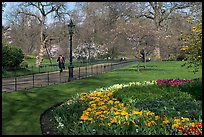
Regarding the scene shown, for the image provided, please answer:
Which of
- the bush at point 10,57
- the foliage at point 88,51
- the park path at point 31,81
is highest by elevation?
the foliage at point 88,51

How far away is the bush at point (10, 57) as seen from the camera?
880 inches

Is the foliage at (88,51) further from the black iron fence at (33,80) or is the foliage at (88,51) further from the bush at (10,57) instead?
the black iron fence at (33,80)

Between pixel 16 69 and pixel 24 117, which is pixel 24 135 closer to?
pixel 24 117

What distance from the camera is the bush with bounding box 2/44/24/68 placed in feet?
73.3

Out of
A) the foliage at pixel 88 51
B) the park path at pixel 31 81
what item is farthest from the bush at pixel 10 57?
the foliage at pixel 88 51

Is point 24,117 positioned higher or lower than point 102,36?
lower

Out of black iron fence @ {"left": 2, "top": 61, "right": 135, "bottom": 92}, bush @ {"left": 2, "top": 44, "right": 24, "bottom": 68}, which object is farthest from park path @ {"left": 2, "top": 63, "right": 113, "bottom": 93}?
bush @ {"left": 2, "top": 44, "right": 24, "bottom": 68}

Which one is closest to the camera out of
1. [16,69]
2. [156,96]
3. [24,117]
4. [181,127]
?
[181,127]

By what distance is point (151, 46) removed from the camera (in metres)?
28.9

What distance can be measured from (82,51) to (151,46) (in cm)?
1999

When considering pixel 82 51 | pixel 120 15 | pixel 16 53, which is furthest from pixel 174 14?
pixel 16 53

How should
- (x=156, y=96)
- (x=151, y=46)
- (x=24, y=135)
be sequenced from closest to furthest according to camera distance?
(x=24, y=135) < (x=156, y=96) < (x=151, y=46)

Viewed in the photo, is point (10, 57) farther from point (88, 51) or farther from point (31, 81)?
point (88, 51)

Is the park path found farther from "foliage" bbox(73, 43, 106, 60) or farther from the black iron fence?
"foliage" bbox(73, 43, 106, 60)
